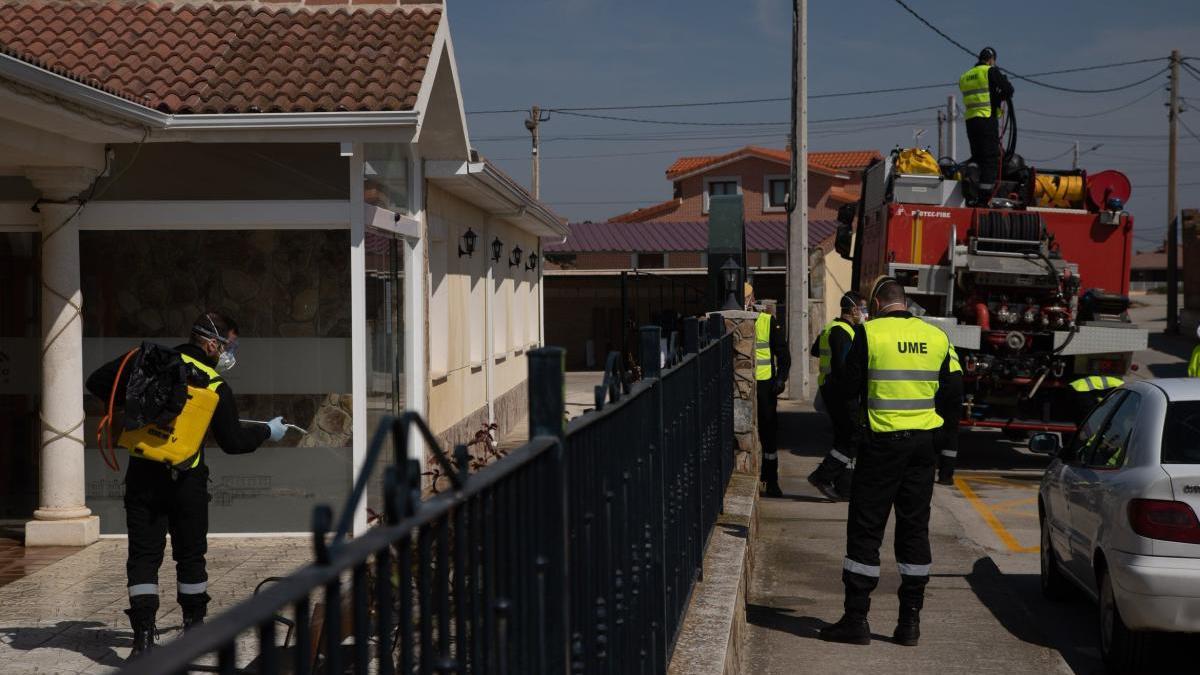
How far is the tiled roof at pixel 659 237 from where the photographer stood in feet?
140

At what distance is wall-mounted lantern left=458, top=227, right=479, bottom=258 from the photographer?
50.0 feet

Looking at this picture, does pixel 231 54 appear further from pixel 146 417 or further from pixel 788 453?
pixel 788 453

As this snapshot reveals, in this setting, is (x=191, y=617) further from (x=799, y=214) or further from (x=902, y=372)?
(x=799, y=214)

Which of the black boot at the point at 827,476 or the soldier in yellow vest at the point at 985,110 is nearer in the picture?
the black boot at the point at 827,476

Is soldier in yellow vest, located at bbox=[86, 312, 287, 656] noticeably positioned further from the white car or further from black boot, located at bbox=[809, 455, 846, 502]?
black boot, located at bbox=[809, 455, 846, 502]

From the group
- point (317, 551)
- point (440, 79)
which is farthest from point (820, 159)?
point (317, 551)

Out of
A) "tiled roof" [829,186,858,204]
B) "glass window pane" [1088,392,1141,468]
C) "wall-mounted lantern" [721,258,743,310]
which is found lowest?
"glass window pane" [1088,392,1141,468]

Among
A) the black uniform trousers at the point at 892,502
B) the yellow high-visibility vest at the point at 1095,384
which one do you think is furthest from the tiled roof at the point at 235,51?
the yellow high-visibility vest at the point at 1095,384

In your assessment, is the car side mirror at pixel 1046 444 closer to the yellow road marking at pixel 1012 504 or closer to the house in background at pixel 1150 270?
the yellow road marking at pixel 1012 504

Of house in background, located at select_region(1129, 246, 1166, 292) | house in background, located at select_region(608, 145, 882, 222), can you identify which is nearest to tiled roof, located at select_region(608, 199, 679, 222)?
house in background, located at select_region(608, 145, 882, 222)

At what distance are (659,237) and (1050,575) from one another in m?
36.3

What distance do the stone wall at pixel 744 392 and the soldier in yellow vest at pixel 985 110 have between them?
4.86 m

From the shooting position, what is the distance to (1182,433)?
682cm

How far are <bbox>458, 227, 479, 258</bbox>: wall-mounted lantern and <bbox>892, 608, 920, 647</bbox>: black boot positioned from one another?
8667 millimetres
